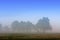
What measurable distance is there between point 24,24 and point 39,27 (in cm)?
21

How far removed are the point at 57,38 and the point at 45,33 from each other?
18 centimetres

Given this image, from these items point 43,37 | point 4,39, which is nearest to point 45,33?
point 43,37

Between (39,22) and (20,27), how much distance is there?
268 mm

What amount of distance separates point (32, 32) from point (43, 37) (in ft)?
0.54

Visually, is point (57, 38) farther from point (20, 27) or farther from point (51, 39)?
point (20, 27)

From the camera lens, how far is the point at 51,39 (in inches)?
277

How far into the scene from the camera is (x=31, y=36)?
7055 mm

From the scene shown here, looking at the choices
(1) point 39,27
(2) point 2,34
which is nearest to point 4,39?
(2) point 2,34

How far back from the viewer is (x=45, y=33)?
23.2 ft

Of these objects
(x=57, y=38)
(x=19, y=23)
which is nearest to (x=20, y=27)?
(x=19, y=23)

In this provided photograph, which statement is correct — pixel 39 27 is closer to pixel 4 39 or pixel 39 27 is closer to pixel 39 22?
pixel 39 22

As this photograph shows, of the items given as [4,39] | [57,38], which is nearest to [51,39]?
[57,38]

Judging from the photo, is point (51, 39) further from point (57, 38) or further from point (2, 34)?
point (2, 34)

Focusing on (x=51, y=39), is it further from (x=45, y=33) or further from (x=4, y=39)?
(x=4, y=39)
